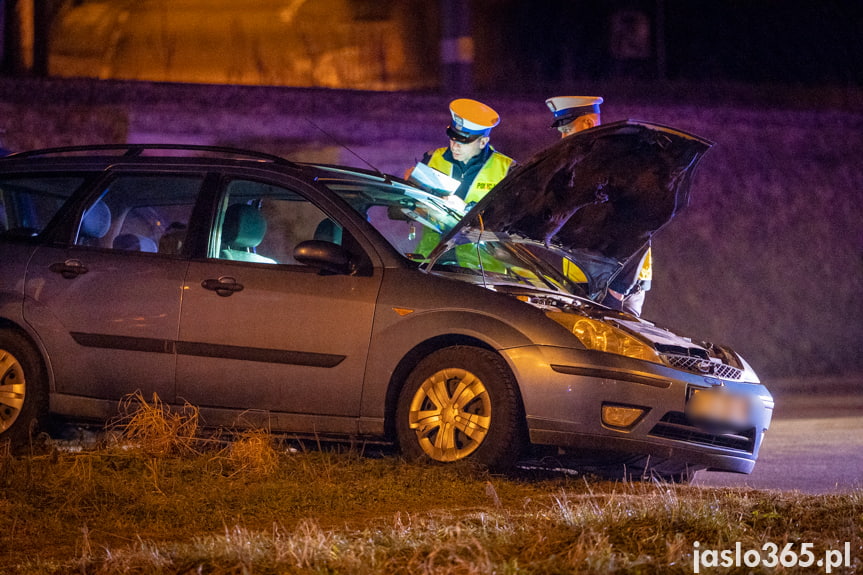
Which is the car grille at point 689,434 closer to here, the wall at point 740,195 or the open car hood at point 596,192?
the open car hood at point 596,192

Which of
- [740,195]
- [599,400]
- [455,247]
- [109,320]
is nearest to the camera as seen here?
[599,400]

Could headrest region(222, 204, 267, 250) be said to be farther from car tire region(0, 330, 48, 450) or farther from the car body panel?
car tire region(0, 330, 48, 450)

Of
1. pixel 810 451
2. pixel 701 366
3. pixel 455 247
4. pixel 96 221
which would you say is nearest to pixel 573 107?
pixel 455 247

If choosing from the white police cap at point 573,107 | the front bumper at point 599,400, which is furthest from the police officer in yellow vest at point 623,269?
the front bumper at point 599,400

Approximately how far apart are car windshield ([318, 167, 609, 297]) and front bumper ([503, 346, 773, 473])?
764mm

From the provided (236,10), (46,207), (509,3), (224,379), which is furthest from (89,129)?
(224,379)

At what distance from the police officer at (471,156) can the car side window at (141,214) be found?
6.11 feet

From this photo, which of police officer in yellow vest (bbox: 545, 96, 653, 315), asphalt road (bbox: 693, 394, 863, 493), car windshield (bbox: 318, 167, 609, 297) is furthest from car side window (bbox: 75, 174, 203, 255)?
asphalt road (bbox: 693, 394, 863, 493)

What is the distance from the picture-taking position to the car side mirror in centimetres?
596

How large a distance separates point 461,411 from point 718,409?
125 cm

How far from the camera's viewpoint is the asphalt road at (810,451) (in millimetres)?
6938

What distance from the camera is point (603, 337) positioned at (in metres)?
5.70

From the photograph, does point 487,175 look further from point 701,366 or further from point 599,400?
point 599,400

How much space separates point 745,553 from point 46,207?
5388mm
